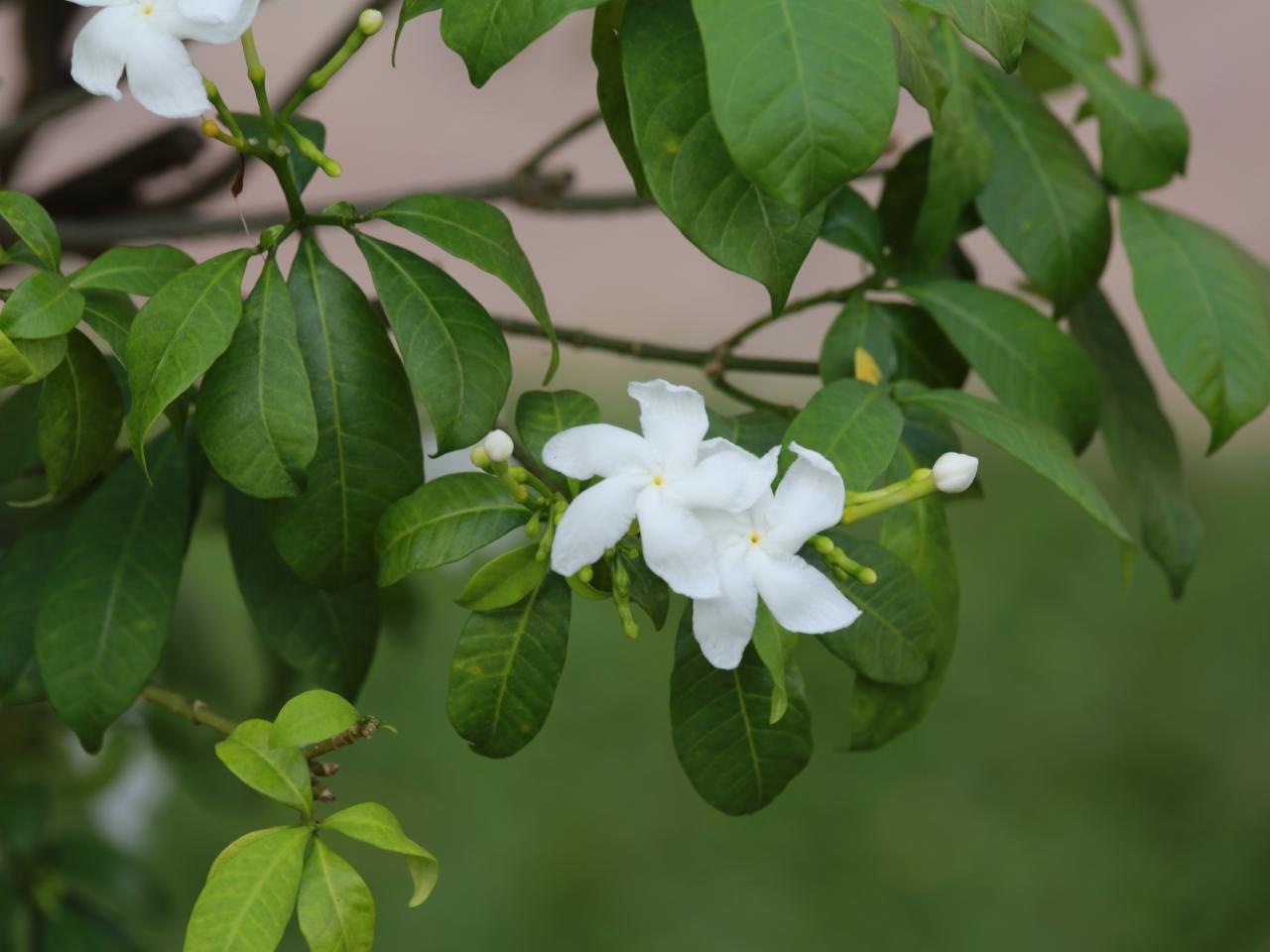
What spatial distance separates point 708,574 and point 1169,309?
0.37 m

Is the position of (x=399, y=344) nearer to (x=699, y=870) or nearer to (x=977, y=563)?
(x=699, y=870)

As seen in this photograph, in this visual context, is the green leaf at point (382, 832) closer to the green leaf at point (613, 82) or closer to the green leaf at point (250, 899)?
the green leaf at point (250, 899)

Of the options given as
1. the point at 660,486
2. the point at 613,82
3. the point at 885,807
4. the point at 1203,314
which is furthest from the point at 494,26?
the point at 885,807

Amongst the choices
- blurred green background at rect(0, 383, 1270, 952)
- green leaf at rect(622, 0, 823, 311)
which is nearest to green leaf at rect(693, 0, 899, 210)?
green leaf at rect(622, 0, 823, 311)

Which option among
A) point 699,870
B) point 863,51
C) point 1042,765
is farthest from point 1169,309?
point 1042,765

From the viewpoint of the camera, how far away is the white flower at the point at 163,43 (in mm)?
477

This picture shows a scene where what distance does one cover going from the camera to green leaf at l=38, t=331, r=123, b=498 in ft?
1.79

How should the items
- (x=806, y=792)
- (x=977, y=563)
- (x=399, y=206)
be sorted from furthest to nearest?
(x=977, y=563), (x=806, y=792), (x=399, y=206)

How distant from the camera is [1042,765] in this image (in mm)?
2104

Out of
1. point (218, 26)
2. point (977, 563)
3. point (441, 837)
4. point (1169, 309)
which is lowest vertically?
point (441, 837)

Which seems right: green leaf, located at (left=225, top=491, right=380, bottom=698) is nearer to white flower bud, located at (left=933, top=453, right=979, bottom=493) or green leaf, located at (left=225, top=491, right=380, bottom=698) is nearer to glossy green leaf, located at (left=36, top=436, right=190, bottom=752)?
glossy green leaf, located at (left=36, top=436, right=190, bottom=752)

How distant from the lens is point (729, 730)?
559 millimetres

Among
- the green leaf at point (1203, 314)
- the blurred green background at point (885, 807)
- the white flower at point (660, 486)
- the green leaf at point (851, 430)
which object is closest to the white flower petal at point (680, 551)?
the white flower at point (660, 486)

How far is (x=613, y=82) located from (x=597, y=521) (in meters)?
0.20
